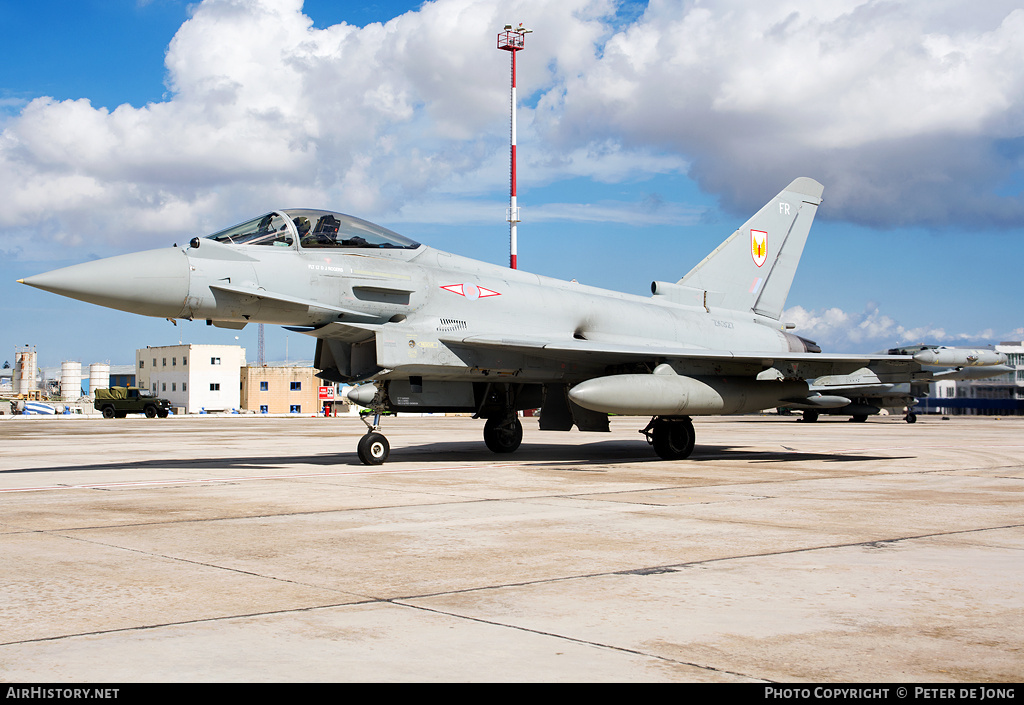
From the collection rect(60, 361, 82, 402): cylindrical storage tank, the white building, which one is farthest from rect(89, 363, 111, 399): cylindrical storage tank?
the white building

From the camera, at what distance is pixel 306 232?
12008 mm

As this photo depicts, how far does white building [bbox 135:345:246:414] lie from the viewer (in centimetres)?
8012

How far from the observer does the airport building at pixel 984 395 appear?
283ft

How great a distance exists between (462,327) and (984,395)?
104 metres

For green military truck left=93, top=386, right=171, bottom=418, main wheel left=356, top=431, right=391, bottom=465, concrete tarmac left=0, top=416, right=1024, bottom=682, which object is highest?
green military truck left=93, top=386, right=171, bottom=418

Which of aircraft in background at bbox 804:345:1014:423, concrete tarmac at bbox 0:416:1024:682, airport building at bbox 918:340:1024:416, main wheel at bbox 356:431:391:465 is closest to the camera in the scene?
concrete tarmac at bbox 0:416:1024:682

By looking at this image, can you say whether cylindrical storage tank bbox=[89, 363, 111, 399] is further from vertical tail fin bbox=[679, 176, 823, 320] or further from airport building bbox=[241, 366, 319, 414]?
vertical tail fin bbox=[679, 176, 823, 320]

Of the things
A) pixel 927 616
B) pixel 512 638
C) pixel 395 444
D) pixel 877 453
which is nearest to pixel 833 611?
pixel 927 616

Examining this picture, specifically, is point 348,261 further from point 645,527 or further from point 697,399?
point 645,527

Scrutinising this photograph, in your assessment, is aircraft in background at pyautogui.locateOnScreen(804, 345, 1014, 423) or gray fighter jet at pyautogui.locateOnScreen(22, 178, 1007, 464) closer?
gray fighter jet at pyautogui.locateOnScreen(22, 178, 1007, 464)

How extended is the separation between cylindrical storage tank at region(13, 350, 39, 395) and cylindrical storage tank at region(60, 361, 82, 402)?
13.1 ft

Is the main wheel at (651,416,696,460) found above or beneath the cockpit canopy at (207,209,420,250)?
beneath

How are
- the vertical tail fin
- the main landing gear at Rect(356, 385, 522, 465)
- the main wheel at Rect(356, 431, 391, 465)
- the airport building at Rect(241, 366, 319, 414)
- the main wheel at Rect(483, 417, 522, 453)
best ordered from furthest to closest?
1. the airport building at Rect(241, 366, 319, 414)
2. the vertical tail fin
3. the main wheel at Rect(483, 417, 522, 453)
4. the main landing gear at Rect(356, 385, 522, 465)
5. the main wheel at Rect(356, 431, 391, 465)
